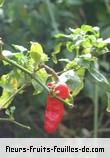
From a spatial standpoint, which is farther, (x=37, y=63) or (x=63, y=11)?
(x=63, y=11)

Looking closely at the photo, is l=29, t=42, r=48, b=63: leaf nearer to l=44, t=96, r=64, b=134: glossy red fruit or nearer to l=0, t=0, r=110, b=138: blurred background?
l=44, t=96, r=64, b=134: glossy red fruit

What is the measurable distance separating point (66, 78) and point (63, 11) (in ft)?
3.70

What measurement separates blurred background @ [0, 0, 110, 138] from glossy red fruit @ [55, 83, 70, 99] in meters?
0.91

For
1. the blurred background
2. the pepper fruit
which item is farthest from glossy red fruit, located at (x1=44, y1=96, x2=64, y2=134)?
the blurred background

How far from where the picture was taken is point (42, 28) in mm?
1870

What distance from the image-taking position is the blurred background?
1.81 m

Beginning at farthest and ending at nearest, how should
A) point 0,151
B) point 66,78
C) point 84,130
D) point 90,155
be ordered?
point 84,130 < point 90,155 < point 0,151 < point 66,78

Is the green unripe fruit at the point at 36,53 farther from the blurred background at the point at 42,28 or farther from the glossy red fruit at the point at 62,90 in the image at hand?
the blurred background at the point at 42,28

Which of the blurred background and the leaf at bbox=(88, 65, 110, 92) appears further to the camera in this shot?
the blurred background

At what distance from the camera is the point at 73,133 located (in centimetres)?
201

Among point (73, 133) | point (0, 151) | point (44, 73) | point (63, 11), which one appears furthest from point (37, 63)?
point (73, 133)

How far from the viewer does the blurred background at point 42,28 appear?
1.81m

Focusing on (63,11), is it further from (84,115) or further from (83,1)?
(84,115)

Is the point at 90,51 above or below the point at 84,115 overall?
below
